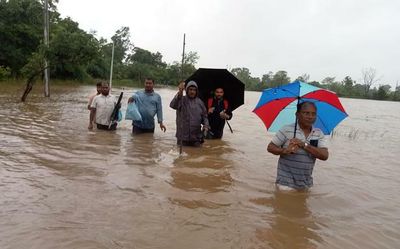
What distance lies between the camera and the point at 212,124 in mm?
10000

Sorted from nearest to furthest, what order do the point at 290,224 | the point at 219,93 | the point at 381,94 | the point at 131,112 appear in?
1. the point at 290,224
2. the point at 131,112
3. the point at 219,93
4. the point at 381,94

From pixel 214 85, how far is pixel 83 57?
12269 mm

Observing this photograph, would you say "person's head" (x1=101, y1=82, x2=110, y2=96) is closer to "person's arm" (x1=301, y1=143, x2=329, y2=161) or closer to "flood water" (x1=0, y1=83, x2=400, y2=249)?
"flood water" (x1=0, y1=83, x2=400, y2=249)

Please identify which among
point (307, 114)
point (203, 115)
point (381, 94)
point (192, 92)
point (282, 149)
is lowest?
point (282, 149)

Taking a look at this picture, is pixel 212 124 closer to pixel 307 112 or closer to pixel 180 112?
pixel 180 112

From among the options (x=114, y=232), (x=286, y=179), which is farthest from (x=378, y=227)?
(x=114, y=232)

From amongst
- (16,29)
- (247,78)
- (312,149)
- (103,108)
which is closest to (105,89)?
(103,108)

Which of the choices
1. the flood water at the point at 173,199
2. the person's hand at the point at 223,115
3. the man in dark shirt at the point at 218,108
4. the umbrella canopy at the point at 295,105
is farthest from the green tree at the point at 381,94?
the umbrella canopy at the point at 295,105

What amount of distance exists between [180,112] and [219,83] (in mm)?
1892

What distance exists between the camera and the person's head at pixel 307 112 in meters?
4.91

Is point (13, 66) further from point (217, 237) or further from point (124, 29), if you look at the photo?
point (124, 29)

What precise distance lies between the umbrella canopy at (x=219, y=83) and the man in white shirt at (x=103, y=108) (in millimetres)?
2013

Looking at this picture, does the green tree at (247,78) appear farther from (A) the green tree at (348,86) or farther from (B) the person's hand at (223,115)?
(B) the person's hand at (223,115)

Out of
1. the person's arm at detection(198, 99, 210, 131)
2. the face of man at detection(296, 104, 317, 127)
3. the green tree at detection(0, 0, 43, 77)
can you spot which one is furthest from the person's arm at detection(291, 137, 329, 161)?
the green tree at detection(0, 0, 43, 77)
